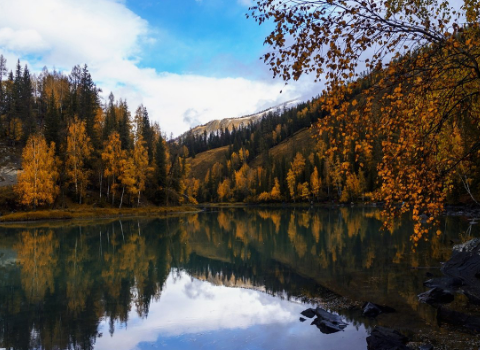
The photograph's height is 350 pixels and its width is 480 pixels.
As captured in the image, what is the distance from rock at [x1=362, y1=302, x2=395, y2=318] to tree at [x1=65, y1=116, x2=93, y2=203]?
60.9 meters

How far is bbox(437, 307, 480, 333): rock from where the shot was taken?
10.3m

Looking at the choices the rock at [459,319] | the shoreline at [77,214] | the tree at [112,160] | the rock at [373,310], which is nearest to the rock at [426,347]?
the rock at [459,319]

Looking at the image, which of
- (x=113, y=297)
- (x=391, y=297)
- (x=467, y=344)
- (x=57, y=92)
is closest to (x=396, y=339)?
(x=467, y=344)

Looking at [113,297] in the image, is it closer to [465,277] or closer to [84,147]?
[465,277]

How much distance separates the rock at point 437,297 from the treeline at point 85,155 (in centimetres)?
5934

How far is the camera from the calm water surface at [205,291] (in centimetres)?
1055

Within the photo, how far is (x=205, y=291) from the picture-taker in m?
16.3

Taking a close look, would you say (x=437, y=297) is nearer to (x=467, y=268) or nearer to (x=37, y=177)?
(x=467, y=268)

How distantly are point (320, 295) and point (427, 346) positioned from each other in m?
5.87

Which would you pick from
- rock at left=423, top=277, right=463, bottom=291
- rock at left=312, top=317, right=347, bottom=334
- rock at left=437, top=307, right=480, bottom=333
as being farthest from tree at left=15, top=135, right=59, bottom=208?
rock at left=437, top=307, right=480, bottom=333

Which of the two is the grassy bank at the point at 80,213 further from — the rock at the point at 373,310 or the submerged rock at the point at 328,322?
the rock at the point at 373,310

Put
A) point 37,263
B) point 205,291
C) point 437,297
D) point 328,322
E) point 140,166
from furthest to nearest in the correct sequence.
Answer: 1. point 140,166
2. point 37,263
3. point 205,291
4. point 437,297
5. point 328,322

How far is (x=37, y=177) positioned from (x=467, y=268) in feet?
204

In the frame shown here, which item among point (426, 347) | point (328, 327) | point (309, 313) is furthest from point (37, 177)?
point (426, 347)
